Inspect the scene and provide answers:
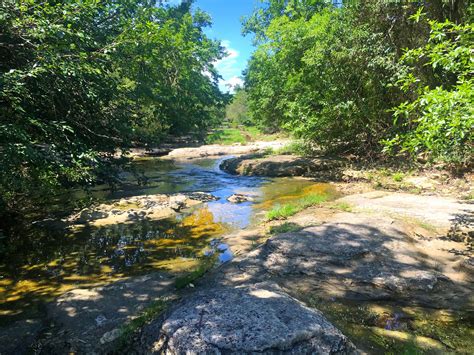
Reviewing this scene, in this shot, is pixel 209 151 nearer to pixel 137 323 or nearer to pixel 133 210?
pixel 133 210

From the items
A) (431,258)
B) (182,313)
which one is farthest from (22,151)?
(431,258)

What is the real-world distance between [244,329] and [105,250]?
17.3 feet

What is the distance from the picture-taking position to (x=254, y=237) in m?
7.75

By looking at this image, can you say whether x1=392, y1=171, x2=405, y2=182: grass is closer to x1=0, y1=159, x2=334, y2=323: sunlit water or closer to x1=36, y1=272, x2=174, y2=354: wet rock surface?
x1=0, y1=159, x2=334, y2=323: sunlit water

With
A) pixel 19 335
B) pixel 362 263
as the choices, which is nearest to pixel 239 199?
pixel 362 263

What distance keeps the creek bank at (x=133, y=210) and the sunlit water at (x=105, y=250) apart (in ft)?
1.16

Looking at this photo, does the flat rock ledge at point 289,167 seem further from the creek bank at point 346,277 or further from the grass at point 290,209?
the creek bank at point 346,277

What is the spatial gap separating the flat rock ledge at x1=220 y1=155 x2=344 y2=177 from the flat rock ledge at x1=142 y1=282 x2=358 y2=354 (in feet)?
40.7

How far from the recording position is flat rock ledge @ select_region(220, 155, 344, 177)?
16062mm

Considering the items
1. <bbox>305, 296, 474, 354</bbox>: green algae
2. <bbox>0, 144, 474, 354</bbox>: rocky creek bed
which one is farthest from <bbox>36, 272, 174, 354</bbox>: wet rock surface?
<bbox>305, 296, 474, 354</bbox>: green algae

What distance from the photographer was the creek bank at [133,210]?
30.1 ft

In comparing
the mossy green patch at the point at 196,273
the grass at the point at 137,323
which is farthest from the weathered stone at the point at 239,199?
the grass at the point at 137,323

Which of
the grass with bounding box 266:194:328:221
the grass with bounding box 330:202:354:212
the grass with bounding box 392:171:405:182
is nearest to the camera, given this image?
the grass with bounding box 330:202:354:212

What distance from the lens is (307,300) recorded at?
15.5ft
